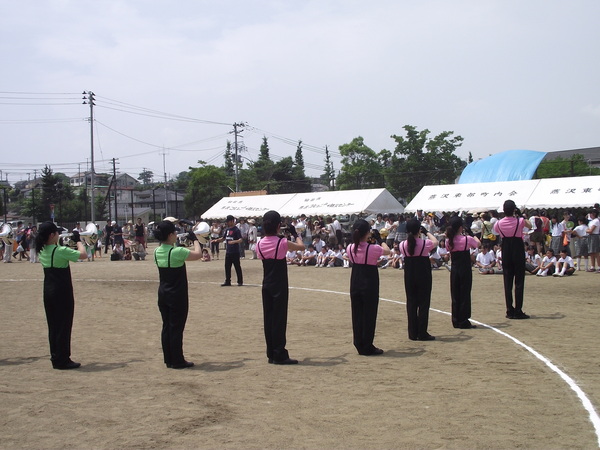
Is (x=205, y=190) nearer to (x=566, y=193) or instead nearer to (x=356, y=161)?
(x=356, y=161)

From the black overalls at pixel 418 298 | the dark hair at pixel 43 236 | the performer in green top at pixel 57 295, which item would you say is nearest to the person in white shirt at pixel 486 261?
the black overalls at pixel 418 298

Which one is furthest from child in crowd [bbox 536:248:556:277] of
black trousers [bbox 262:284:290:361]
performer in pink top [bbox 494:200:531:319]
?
black trousers [bbox 262:284:290:361]

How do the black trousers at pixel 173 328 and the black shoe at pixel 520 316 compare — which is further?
the black shoe at pixel 520 316

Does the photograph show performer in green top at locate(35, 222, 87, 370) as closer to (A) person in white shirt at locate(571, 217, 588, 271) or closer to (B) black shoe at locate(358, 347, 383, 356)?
(B) black shoe at locate(358, 347, 383, 356)

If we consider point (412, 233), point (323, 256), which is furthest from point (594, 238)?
point (412, 233)

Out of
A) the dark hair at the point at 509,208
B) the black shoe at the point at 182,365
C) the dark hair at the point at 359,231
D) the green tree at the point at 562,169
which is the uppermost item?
the green tree at the point at 562,169

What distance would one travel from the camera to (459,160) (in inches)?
2231

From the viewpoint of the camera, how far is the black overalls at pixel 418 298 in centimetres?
1001

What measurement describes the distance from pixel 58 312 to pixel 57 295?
0.74 ft

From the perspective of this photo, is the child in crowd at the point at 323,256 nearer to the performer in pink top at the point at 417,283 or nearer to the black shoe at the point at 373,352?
the performer in pink top at the point at 417,283

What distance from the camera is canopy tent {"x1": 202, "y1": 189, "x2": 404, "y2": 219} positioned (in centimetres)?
3256

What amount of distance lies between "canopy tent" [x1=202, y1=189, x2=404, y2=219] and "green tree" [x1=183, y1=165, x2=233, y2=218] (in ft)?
74.1

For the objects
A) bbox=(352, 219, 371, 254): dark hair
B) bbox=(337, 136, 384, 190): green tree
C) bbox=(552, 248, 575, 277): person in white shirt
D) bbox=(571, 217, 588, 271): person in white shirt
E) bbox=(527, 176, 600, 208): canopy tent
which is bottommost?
bbox=(552, 248, 575, 277): person in white shirt

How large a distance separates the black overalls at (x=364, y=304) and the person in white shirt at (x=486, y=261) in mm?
12450
